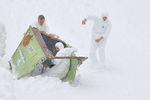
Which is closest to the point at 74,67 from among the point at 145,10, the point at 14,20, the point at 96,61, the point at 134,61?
the point at 96,61

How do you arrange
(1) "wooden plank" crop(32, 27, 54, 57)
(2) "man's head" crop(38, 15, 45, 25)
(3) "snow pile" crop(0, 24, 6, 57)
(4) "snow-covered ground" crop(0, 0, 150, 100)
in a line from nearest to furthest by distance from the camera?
(4) "snow-covered ground" crop(0, 0, 150, 100)
(1) "wooden plank" crop(32, 27, 54, 57)
(2) "man's head" crop(38, 15, 45, 25)
(3) "snow pile" crop(0, 24, 6, 57)

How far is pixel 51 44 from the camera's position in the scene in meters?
11.2

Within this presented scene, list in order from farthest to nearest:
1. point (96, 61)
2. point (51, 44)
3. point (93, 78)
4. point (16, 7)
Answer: point (16, 7)
point (96, 61)
point (93, 78)
point (51, 44)

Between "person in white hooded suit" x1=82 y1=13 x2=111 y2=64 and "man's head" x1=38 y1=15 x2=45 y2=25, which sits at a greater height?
"man's head" x1=38 y1=15 x2=45 y2=25

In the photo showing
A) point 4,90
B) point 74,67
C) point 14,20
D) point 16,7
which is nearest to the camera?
point 4,90

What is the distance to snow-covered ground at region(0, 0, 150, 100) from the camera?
9734 mm

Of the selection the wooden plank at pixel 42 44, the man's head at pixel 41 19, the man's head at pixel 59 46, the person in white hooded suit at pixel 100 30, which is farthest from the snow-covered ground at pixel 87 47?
the man's head at pixel 41 19

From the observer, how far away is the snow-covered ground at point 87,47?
31.9ft

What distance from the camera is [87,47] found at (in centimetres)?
1516

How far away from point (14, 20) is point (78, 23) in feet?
8.49

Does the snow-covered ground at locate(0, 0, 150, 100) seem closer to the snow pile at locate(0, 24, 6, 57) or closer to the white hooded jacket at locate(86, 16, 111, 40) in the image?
the snow pile at locate(0, 24, 6, 57)

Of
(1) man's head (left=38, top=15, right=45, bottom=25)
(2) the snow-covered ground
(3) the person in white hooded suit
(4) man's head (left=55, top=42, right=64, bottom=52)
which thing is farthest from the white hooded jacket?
(4) man's head (left=55, top=42, right=64, bottom=52)

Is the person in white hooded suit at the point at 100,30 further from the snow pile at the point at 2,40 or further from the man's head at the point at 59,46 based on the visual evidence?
the snow pile at the point at 2,40

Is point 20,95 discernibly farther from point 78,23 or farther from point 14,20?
point 78,23
